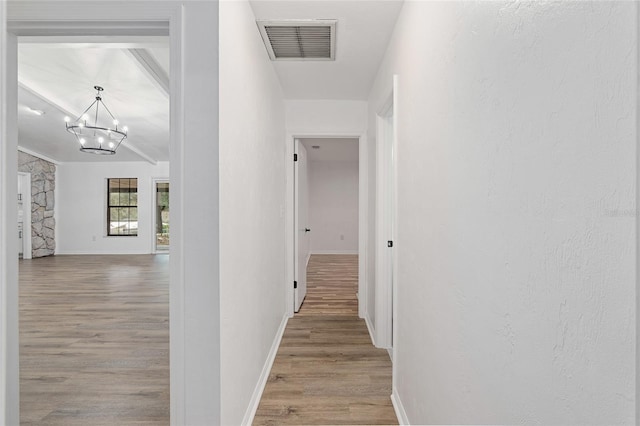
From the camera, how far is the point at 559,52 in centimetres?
66

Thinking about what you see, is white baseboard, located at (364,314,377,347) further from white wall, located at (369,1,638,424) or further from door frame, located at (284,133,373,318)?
white wall, located at (369,1,638,424)

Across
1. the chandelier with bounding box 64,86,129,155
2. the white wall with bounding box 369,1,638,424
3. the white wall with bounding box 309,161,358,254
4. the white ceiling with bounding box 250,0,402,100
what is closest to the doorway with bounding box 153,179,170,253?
the chandelier with bounding box 64,86,129,155

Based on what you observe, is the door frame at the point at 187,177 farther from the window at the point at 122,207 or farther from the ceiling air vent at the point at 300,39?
the window at the point at 122,207

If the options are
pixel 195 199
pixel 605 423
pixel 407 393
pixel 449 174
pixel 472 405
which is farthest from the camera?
pixel 407 393

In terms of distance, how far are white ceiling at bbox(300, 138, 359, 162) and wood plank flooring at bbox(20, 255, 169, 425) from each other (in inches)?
145

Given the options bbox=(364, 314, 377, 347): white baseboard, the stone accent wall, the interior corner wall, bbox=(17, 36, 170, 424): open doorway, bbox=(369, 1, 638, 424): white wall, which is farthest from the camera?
the stone accent wall

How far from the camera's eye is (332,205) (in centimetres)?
911

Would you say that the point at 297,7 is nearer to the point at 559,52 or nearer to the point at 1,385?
the point at 559,52

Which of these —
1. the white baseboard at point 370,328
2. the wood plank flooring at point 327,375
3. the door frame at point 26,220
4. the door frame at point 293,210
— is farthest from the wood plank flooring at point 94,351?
the door frame at point 26,220

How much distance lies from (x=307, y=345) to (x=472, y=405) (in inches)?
84.6

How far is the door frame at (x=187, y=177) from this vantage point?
1.39 m

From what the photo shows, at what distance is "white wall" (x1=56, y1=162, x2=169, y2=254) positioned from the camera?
927 centimetres

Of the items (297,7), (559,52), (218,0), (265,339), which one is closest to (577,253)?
(559,52)

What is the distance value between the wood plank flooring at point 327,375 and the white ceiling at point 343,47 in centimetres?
240
